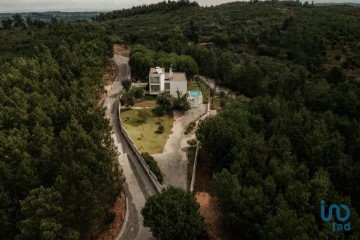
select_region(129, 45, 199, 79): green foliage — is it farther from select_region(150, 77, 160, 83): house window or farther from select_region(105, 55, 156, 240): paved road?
select_region(105, 55, 156, 240): paved road

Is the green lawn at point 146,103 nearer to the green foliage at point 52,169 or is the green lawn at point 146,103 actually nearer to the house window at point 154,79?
the house window at point 154,79

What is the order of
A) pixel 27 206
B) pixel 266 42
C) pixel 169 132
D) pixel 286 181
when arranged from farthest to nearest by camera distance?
1. pixel 266 42
2. pixel 169 132
3. pixel 286 181
4. pixel 27 206

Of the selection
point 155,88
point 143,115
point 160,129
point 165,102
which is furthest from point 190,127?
point 155,88

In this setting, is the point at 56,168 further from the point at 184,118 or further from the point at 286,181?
the point at 184,118

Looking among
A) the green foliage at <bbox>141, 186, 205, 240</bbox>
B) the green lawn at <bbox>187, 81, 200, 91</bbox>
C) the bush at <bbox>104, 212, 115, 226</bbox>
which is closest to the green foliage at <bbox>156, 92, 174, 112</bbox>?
the green lawn at <bbox>187, 81, 200, 91</bbox>

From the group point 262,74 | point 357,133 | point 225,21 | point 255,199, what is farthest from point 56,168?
point 225,21

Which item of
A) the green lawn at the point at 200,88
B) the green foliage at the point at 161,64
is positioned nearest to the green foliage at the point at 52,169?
the green lawn at the point at 200,88

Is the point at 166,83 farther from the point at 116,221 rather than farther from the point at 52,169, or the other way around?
the point at 116,221
